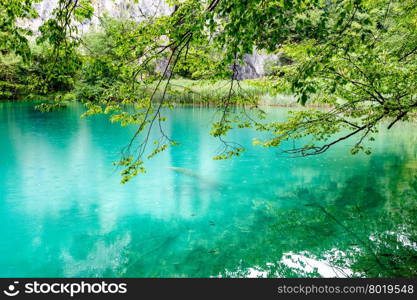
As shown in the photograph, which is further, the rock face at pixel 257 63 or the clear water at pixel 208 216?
the rock face at pixel 257 63

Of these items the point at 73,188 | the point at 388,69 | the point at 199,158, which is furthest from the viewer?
the point at 199,158

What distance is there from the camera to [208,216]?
6.09 meters

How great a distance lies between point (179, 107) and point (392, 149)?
1890cm

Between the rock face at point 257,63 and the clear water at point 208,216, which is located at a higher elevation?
the rock face at point 257,63

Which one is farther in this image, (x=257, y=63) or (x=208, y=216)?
(x=257, y=63)

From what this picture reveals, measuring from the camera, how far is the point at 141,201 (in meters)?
6.89

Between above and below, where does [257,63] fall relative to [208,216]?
above

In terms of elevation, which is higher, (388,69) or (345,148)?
(388,69)

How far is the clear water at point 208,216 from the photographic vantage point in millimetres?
4375

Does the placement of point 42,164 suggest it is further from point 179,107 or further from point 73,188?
point 179,107

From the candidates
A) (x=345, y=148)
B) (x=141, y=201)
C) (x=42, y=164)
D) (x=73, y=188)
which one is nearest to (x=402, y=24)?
(x=141, y=201)

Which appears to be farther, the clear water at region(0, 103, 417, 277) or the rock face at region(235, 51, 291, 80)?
the rock face at region(235, 51, 291, 80)

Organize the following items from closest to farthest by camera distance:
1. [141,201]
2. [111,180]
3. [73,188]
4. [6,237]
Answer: [6,237] → [141,201] → [73,188] → [111,180]

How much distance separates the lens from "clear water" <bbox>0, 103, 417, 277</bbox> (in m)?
4.38
